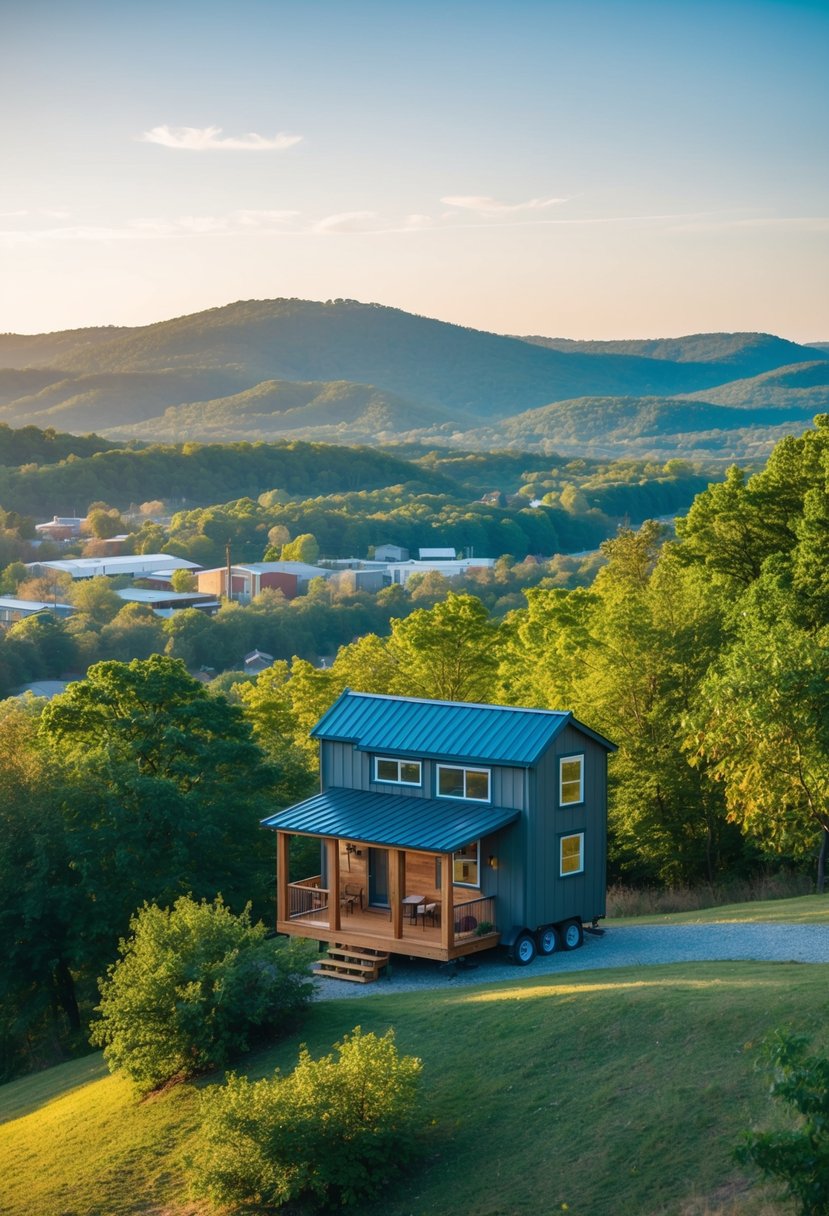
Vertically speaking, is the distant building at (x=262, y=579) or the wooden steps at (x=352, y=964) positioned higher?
the distant building at (x=262, y=579)

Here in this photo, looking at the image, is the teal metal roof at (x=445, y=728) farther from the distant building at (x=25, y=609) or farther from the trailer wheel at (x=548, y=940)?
the distant building at (x=25, y=609)

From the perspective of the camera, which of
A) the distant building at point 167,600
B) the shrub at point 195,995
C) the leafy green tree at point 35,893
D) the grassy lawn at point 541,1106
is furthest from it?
the distant building at point 167,600

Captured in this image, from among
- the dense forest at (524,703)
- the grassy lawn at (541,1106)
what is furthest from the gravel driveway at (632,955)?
the dense forest at (524,703)

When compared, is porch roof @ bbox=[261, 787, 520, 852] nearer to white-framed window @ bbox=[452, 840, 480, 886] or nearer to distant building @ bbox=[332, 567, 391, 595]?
white-framed window @ bbox=[452, 840, 480, 886]

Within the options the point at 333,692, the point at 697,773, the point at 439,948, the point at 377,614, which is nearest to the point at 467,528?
the point at 377,614

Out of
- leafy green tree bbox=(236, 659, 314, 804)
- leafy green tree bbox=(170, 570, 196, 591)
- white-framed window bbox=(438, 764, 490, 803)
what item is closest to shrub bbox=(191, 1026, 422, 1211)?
white-framed window bbox=(438, 764, 490, 803)

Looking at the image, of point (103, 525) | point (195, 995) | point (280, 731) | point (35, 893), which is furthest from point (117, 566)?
point (195, 995)
